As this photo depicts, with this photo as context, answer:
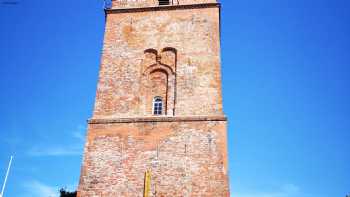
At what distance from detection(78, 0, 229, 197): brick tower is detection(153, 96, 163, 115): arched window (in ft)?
0.13

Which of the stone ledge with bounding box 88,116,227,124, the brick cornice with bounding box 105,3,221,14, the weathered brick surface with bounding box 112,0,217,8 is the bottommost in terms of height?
the stone ledge with bounding box 88,116,227,124

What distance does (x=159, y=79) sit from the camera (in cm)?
1455

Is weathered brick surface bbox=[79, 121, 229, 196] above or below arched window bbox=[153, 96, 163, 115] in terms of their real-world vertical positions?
below

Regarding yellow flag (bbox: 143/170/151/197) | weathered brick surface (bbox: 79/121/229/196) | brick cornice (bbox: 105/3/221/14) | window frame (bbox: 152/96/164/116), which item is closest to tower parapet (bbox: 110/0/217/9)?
brick cornice (bbox: 105/3/221/14)

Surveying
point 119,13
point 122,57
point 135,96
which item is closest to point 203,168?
point 135,96

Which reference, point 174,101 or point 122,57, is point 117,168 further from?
point 122,57

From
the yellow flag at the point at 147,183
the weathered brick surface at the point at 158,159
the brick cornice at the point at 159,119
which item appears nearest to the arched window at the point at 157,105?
the brick cornice at the point at 159,119

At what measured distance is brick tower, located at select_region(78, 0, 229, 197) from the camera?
12.0m

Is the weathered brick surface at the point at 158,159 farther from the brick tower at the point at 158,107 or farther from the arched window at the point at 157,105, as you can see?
the arched window at the point at 157,105

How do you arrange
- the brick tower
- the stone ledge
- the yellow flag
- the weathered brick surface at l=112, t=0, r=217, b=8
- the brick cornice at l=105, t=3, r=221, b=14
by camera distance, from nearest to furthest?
the yellow flag
the brick tower
the stone ledge
the brick cornice at l=105, t=3, r=221, b=14
the weathered brick surface at l=112, t=0, r=217, b=8

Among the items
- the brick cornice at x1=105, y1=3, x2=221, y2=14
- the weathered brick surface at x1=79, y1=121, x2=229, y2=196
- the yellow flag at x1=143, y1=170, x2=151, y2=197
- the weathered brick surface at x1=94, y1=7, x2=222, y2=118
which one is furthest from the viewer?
the brick cornice at x1=105, y1=3, x2=221, y2=14

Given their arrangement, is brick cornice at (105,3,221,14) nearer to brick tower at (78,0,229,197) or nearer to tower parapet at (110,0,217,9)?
brick tower at (78,0,229,197)

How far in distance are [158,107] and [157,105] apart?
0.10 metres

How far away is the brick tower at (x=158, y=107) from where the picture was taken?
12.0 m
